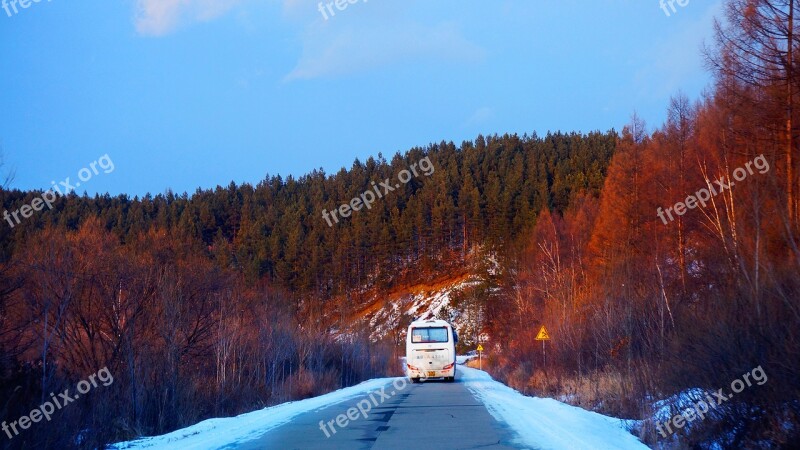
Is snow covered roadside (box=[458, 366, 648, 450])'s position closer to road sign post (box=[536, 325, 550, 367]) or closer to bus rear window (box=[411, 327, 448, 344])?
road sign post (box=[536, 325, 550, 367])

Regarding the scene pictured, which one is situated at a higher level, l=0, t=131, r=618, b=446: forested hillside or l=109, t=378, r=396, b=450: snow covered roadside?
l=0, t=131, r=618, b=446: forested hillside

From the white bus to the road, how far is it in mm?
15605

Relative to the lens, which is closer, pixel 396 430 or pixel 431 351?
pixel 396 430

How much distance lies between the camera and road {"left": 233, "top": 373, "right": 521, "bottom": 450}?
11.1 metres

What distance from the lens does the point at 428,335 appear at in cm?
3556

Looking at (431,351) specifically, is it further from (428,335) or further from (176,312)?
(176,312)

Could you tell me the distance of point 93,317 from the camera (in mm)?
17891

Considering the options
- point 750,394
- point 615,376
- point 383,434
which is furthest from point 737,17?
point 383,434

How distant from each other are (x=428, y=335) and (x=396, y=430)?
22528 mm

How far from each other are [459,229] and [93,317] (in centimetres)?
8997

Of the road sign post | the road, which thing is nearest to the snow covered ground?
the road

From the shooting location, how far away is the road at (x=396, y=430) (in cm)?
1107

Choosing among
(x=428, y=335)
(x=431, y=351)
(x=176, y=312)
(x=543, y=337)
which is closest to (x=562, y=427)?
(x=176, y=312)

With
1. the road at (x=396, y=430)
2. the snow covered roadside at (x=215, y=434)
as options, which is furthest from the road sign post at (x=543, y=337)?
the snow covered roadside at (x=215, y=434)
